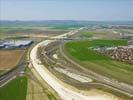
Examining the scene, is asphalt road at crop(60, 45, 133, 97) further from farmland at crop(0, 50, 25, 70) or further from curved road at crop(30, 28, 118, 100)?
farmland at crop(0, 50, 25, 70)

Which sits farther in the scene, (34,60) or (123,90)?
(34,60)

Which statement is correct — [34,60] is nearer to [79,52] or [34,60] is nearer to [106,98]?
[79,52]

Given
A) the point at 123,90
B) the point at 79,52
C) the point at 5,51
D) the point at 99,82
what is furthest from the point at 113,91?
the point at 5,51

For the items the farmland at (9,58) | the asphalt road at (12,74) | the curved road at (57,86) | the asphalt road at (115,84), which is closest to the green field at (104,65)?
the asphalt road at (115,84)

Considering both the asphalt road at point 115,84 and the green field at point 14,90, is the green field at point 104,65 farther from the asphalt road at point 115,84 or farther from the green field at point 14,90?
the green field at point 14,90

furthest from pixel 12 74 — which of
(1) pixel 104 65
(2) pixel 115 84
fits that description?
(2) pixel 115 84
